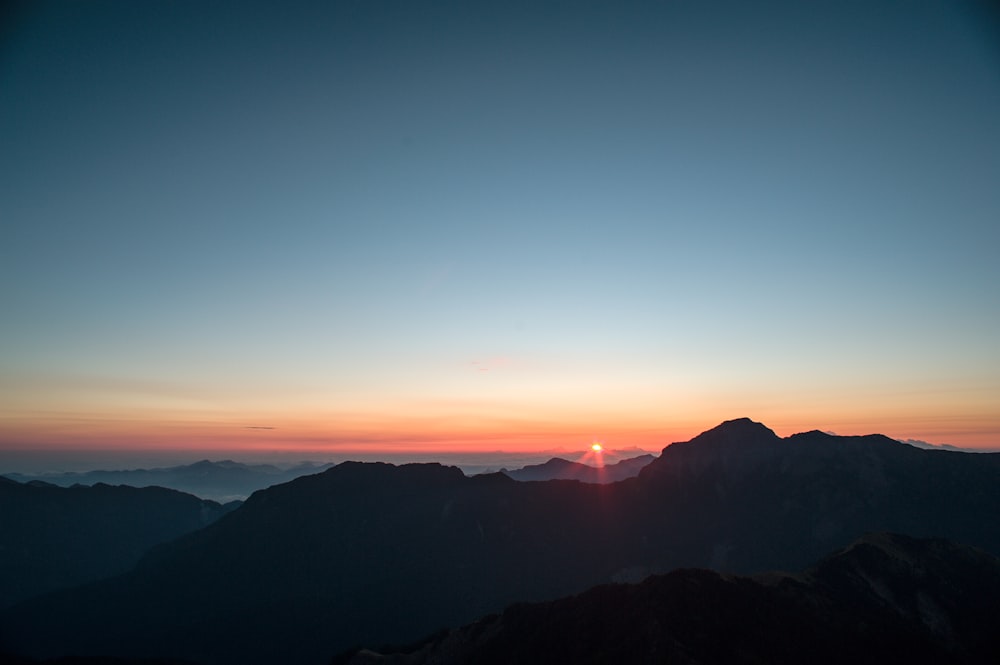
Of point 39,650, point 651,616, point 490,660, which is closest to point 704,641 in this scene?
point 651,616

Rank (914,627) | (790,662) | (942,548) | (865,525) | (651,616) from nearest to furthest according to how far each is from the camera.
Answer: (790,662) → (651,616) → (914,627) → (942,548) → (865,525)

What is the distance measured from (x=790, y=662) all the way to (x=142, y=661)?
13073 centimetres

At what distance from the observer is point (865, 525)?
182 metres

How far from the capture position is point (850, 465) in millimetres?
195625

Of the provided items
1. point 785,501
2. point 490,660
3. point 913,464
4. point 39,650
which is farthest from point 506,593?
point 39,650

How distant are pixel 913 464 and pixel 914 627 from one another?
374ft

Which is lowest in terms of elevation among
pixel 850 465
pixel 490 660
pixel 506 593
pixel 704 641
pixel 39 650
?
pixel 39 650

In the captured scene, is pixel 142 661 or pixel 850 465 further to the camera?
pixel 850 465

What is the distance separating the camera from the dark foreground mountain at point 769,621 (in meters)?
77.2

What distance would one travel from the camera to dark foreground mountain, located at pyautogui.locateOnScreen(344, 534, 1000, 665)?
77.2 metres

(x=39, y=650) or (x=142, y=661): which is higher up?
(x=142, y=661)

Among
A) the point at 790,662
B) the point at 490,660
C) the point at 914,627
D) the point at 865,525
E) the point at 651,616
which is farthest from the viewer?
the point at 865,525

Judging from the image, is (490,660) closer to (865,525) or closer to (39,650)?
(865,525)

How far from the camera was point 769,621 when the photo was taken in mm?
81375
